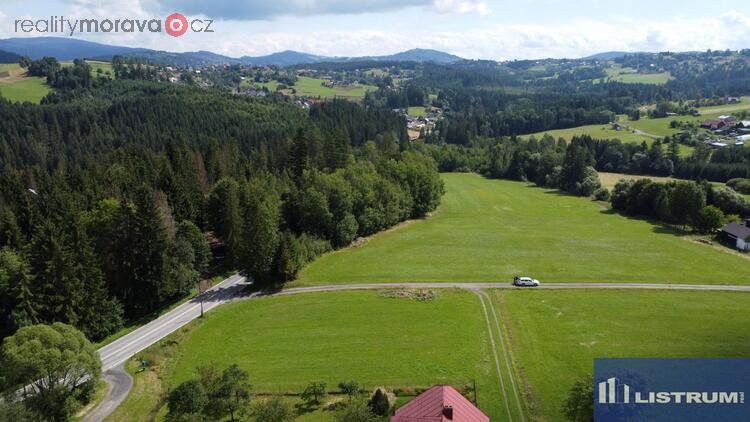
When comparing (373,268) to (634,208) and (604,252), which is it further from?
(634,208)

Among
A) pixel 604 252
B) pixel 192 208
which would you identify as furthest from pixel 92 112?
pixel 604 252

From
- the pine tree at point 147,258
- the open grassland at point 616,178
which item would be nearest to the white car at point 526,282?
the pine tree at point 147,258

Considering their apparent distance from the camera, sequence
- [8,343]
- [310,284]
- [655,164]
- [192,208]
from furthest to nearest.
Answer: [655,164] < [192,208] < [310,284] < [8,343]

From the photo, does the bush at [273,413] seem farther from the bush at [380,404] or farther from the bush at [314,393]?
the bush at [380,404]

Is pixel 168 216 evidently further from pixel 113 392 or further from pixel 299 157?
pixel 299 157

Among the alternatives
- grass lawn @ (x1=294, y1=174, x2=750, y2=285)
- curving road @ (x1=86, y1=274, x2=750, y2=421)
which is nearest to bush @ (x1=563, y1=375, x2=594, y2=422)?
curving road @ (x1=86, y1=274, x2=750, y2=421)

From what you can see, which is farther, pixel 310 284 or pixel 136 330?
pixel 310 284

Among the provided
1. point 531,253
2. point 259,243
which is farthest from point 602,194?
point 259,243

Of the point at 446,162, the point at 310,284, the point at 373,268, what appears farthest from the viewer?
the point at 446,162
